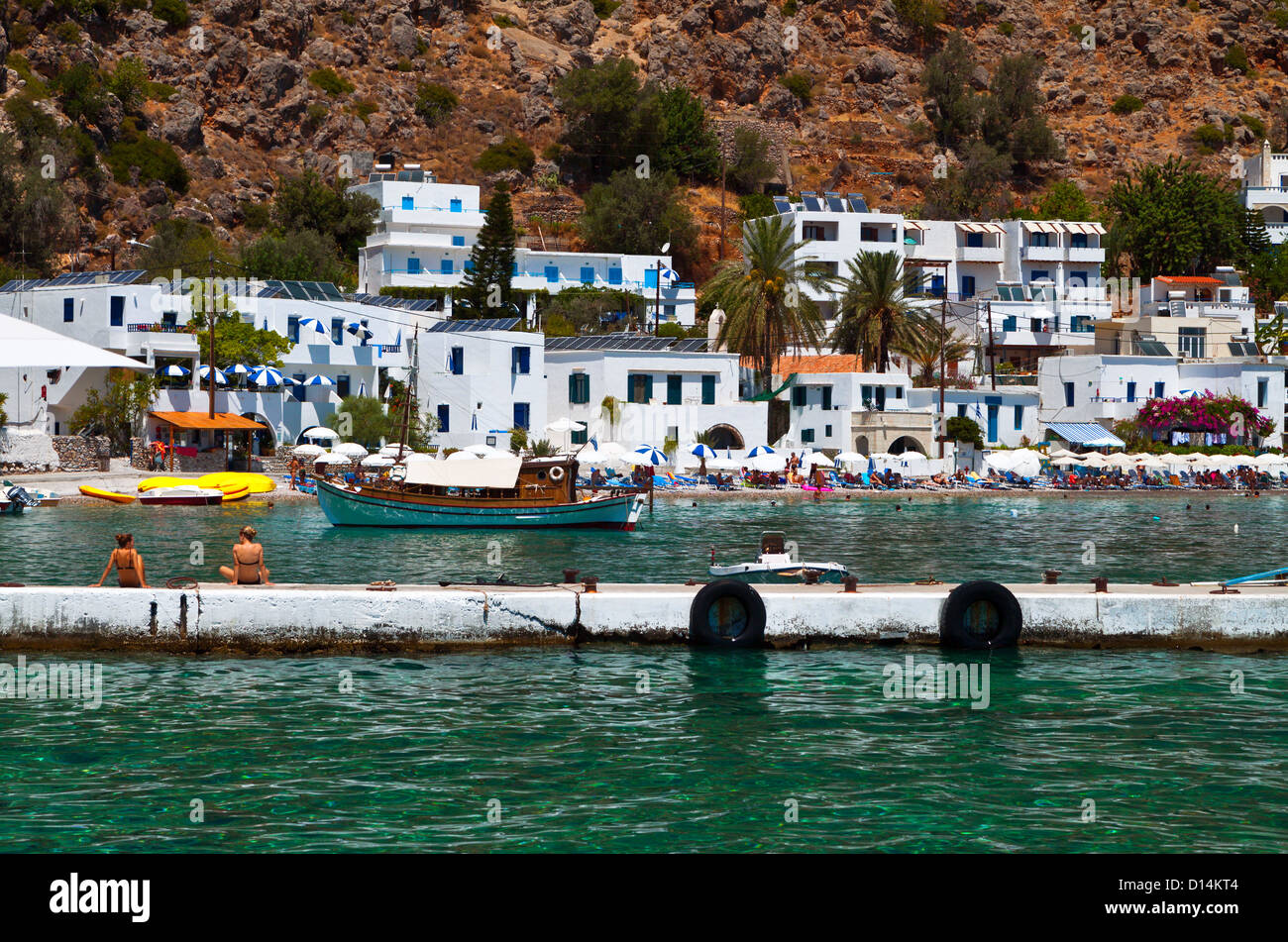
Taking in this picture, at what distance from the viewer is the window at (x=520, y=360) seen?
7938 cm

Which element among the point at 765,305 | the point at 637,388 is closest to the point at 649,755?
the point at 637,388

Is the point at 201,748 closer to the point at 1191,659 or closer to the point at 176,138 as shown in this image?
the point at 1191,659

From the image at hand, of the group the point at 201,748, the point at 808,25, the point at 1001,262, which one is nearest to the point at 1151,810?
the point at 201,748

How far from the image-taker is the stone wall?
69438 mm

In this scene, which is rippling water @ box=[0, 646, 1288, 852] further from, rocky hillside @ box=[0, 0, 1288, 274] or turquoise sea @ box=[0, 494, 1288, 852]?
rocky hillside @ box=[0, 0, 1288, 274]

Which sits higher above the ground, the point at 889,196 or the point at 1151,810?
the point at 889,196

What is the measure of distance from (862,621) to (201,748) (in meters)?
11.9

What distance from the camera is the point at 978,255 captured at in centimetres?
11350

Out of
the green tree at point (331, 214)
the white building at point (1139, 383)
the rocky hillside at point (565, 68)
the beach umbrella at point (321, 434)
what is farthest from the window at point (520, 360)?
the rocky hillside at point (565, 68)

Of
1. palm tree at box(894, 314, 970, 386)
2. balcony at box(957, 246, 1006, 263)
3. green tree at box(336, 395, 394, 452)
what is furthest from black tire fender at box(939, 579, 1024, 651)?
balcony at box(957, 246, 1006, 263)

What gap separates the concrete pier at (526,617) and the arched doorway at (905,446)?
56.8 m

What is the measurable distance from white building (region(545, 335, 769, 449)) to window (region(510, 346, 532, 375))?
2436mm

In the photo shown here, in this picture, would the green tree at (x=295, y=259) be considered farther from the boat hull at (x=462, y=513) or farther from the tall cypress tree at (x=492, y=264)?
the boat hull at (x=462, y=513)

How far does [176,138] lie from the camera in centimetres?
12244
